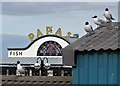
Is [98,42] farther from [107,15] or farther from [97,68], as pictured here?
[107,15]

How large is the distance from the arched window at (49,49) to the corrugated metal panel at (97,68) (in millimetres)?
34054

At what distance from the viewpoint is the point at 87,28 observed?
845 centimetres

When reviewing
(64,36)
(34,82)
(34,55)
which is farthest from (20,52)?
(34,82)

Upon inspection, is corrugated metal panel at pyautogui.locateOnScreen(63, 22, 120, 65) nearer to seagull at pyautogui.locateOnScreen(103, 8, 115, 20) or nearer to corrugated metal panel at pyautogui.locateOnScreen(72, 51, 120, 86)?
corrugated metal panel at pyautogui.locateOnScreen(72, 51, 120, 86)

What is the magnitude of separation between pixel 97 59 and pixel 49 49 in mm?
35203

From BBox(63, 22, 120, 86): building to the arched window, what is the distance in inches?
1337

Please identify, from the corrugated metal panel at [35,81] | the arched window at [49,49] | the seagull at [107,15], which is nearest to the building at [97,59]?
the corrugated metal panel at [35,81]

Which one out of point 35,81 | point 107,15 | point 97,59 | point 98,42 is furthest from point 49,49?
point 97,59

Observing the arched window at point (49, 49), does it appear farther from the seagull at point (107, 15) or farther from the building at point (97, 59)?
the building at point (97, 59)

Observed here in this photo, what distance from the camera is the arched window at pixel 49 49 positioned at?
40875 mm

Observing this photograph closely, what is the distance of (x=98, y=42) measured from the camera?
6441mm

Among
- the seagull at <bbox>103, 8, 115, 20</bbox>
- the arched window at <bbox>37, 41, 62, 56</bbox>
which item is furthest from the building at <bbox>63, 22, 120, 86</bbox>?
the arched window at <bbox>37, 41, 62, 56</bbox>

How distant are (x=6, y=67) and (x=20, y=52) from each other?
7.62 metres

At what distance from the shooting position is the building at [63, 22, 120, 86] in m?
6.11
